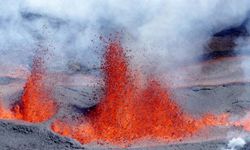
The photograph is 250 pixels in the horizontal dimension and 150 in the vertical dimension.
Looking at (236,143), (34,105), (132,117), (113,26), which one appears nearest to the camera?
(236,143)

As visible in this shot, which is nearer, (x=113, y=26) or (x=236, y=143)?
(x=236, y=143)

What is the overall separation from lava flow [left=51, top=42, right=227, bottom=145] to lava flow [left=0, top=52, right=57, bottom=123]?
26.3 inches

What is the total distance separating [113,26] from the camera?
19.4 meters

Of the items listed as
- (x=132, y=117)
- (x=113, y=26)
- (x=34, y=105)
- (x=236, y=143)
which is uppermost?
(x=113, y=26)

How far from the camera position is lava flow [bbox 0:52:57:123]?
1538 cm

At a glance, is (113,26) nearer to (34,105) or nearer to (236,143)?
(34,105)

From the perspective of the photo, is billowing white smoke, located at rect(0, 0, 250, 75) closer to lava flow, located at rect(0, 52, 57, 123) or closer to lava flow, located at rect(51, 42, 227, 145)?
lava flow, located at rect(51, 42, 227, 145)

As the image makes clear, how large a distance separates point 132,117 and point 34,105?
2819 millimetres

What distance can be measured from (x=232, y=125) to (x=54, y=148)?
518 centimetres

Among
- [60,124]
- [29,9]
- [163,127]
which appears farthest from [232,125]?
[29,9]

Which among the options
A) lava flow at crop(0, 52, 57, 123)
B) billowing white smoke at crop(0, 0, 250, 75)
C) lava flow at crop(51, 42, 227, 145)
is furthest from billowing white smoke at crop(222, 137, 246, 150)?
lava flow at crop(0, 52, 57, 123)

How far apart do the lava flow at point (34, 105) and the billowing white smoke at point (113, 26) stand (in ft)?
6.35

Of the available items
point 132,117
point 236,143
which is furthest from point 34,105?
point 236,143

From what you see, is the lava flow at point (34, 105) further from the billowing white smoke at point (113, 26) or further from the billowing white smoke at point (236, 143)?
the billowing white smoke at point (236, 143)
